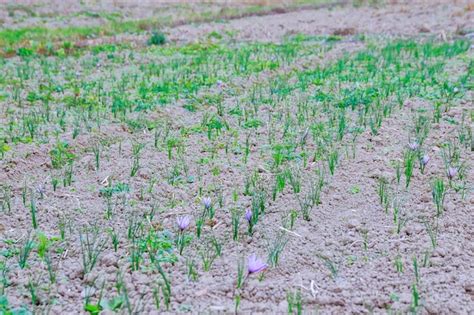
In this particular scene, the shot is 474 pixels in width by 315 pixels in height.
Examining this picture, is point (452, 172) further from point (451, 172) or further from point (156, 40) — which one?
point (156, 40)

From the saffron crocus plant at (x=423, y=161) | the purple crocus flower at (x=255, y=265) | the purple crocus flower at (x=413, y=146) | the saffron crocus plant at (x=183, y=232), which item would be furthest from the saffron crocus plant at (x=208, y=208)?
the purple crocus flower at (x=413, y=146)

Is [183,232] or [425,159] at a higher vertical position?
[425,159]

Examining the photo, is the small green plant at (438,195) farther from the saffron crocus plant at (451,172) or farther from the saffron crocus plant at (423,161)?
the saffron crocus plant at (423,161)

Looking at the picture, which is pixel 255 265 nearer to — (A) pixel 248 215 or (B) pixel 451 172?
(A) pixel 248 215

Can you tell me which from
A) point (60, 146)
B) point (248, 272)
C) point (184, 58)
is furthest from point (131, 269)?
point (184, 58)

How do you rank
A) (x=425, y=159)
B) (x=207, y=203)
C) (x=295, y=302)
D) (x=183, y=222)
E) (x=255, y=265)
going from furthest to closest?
(x=425, y=159)
(x=207, y=203)
(x=183, y=222)
(x=255, y=265)
(x=295, y=302)

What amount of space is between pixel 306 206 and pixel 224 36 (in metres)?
9.61

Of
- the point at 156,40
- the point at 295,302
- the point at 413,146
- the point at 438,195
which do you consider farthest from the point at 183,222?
the point at 156,40

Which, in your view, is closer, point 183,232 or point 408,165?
point 183,232

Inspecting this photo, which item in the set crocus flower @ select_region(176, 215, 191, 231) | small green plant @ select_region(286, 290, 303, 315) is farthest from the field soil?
crocus flower @ select_region(176, 215, 191, 231)

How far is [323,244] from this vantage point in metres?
2.90

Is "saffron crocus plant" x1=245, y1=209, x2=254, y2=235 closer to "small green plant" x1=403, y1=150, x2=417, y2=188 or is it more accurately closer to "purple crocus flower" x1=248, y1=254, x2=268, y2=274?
"purple crocus flower" x1=248, y1=254, x2=268, y2=274

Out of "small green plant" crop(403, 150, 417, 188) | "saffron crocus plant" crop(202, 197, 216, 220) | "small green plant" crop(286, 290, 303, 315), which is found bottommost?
"small green plant" crop(286, 290, 303, 315)

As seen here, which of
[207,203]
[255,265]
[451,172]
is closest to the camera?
[255,265]
